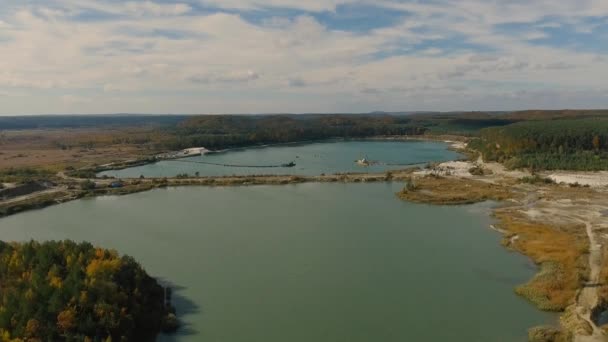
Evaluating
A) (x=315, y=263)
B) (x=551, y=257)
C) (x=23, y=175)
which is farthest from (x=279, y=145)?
(x=551, y=257)

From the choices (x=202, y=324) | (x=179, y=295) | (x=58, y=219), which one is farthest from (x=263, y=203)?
(x=202, y=324)

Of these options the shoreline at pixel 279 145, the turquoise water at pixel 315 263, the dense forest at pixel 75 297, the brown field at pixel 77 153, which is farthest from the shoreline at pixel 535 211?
the brown field at pixel 77 153

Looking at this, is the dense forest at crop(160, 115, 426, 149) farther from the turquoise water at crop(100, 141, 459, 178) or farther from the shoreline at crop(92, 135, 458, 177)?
the turquoise water at crop(100, 141, 459, 178)

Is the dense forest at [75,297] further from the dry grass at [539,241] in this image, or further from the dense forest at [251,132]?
the dense forest at [251,132]

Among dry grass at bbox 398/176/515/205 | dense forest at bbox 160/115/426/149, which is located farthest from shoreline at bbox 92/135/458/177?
dry grass at bbox 398/176/515/205

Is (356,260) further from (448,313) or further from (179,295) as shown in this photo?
(179,295)
